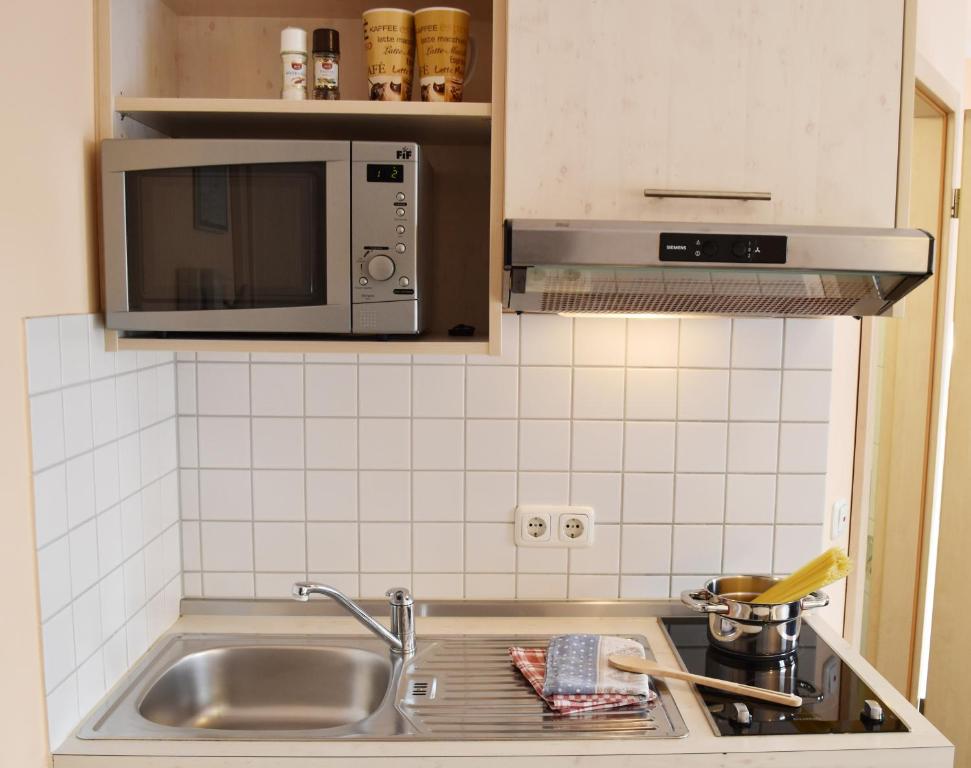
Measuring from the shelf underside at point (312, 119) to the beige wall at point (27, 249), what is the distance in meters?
0.16

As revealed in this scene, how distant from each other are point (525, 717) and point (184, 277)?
92 cm

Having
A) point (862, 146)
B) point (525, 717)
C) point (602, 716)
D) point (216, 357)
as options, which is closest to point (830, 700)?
point (602, 716)

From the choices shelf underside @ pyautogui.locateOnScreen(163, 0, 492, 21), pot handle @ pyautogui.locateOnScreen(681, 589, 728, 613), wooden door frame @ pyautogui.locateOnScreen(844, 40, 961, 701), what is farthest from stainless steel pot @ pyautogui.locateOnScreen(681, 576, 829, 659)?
shelf underside @ pyautogui.locateOnScreen(163, 0, 492, 21)

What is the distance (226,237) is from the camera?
141cm

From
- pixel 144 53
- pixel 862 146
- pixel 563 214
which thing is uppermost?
pixel 144 53

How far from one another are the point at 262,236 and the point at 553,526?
33.2 inches

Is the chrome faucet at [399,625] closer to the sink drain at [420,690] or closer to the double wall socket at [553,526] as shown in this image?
the sink drain at [420,690]

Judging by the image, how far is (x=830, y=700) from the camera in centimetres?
145

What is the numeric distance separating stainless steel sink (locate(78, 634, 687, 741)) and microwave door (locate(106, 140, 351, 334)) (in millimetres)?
635

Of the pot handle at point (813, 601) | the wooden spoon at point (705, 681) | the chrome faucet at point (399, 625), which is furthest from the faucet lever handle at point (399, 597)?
the pot handle at point (813, 601)

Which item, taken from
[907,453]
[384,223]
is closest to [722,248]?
[384,223]

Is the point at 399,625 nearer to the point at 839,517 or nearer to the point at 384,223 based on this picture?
the point at 384,223

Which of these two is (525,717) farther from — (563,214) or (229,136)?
(229,136)

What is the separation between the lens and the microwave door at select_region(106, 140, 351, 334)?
1.38m
